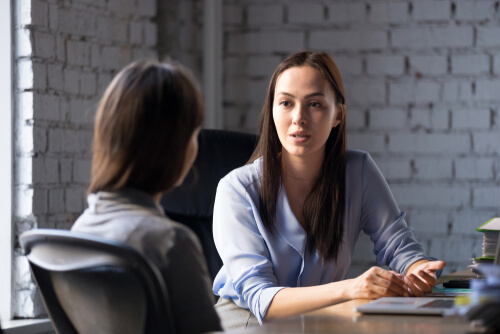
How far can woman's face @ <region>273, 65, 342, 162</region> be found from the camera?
71.5 inches

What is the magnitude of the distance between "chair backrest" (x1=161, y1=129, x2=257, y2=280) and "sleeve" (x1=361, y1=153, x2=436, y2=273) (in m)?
0.43

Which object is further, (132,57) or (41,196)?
(132,57)

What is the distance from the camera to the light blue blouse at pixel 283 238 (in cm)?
167

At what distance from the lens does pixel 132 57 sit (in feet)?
9.19

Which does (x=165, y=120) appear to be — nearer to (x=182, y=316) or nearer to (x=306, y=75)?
(x=182, y=316)

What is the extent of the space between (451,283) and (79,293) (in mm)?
962

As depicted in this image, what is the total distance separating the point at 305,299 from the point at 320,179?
435 millimetres

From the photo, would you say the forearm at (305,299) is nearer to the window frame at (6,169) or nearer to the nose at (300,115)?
the nose at (300,115)

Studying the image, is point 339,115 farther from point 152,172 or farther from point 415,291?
point 152,172

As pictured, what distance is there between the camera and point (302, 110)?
183 centimetres

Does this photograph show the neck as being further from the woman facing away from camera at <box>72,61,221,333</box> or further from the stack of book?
the woman facing away from camera at <box>72,61,221,333</box>

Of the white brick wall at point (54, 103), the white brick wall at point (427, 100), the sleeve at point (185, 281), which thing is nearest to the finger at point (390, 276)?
the sleeve at point (185, 281)

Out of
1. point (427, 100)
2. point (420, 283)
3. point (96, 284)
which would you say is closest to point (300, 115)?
point (420, 283)

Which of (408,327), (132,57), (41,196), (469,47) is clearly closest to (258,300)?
(408,327)
